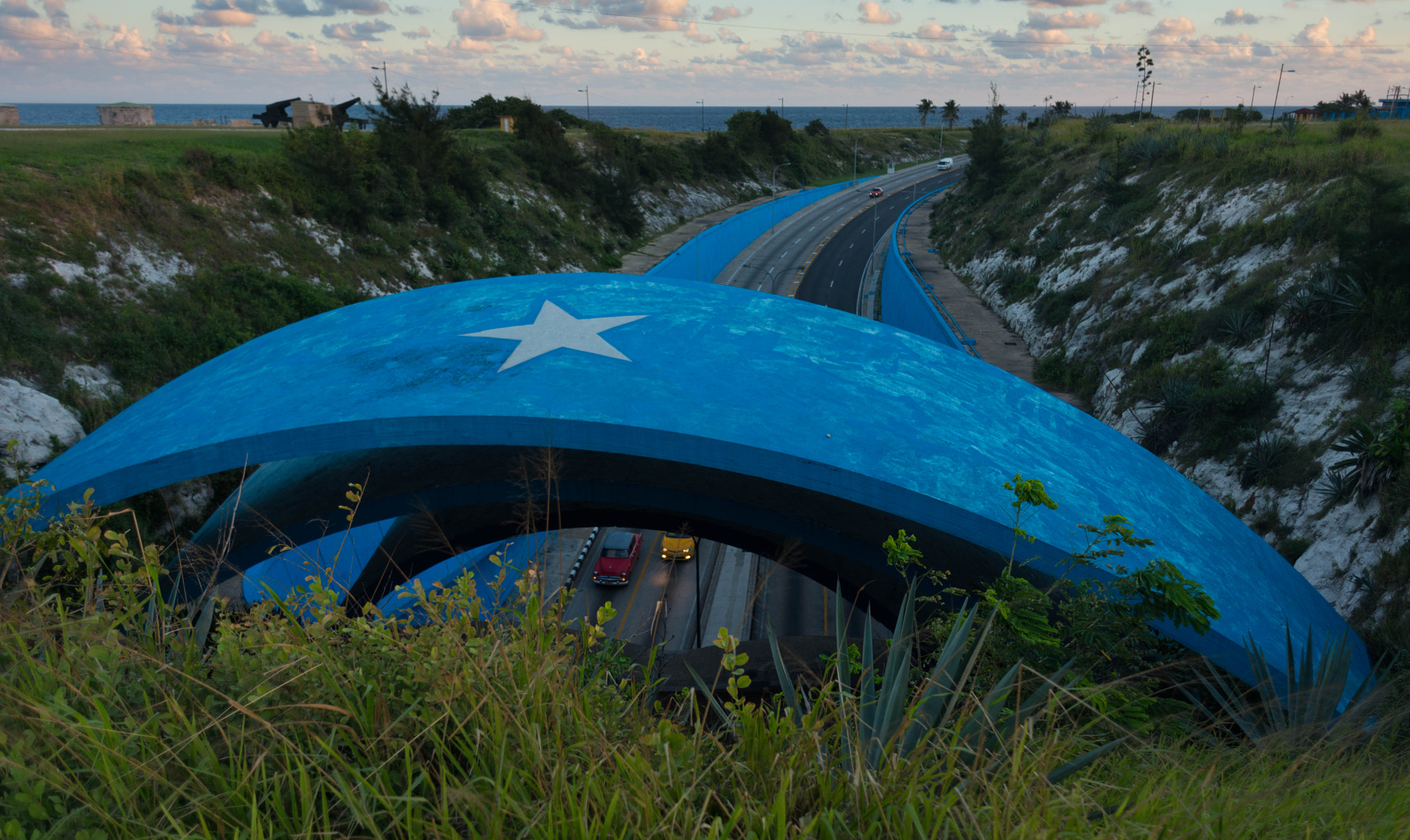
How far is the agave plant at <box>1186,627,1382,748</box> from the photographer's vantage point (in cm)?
529

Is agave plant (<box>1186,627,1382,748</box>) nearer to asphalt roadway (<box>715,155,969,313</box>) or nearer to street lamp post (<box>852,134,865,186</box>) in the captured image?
asphalt roadway (<box>715,155,969,313</box>)

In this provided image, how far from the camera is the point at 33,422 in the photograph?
2103 centimetres

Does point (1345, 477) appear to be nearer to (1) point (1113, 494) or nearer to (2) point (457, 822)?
(1) point (1113, 494)

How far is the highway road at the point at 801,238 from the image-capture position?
202ft

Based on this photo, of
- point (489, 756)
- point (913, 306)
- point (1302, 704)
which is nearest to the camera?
point (489, 756)

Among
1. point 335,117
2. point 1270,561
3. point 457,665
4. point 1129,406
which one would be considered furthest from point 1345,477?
point 335,117

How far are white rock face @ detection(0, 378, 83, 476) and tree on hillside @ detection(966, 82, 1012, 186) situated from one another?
67.0m

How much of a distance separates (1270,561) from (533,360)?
15609mm

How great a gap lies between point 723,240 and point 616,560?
47.4m

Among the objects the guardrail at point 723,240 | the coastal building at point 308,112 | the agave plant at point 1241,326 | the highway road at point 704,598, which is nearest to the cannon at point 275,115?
the coastal building at point 308,112

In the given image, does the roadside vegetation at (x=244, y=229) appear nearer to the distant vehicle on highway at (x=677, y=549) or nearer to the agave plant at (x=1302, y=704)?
the distant vehicle on highway at (x=677, y=549)

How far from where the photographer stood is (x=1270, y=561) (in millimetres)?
14711

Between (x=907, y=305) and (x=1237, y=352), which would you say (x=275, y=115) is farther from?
(x=1237, y=352)

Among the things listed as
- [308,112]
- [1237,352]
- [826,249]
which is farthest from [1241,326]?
[308,112]
